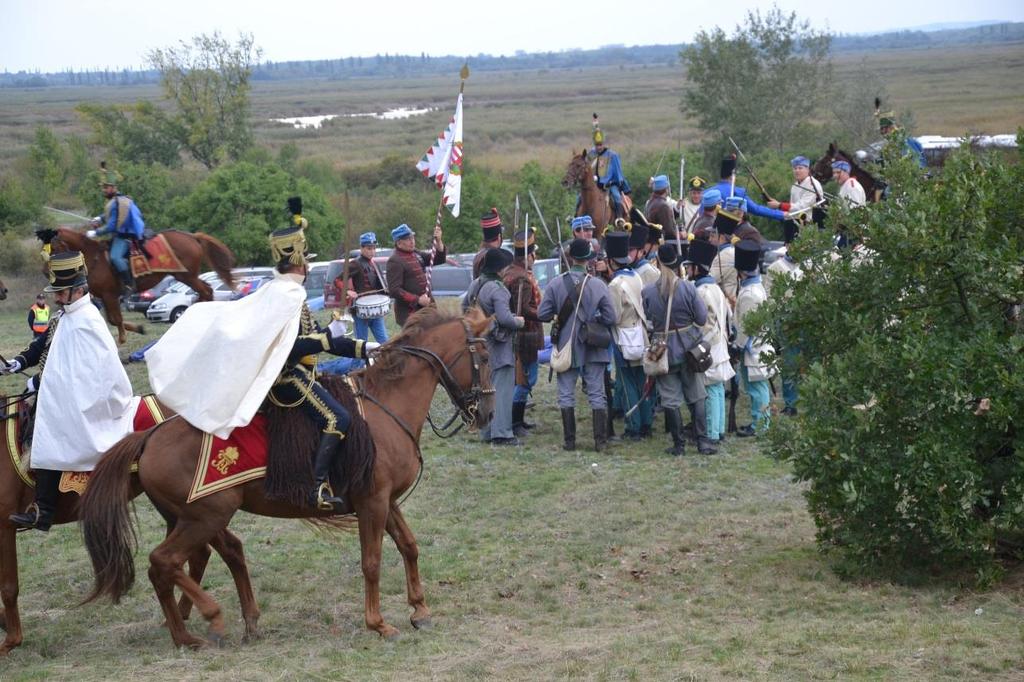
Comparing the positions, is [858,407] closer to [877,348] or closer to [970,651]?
[877,348]

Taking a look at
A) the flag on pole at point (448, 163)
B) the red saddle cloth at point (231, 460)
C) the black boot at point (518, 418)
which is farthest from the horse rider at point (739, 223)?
the red saddle cloth at point (231, 460)

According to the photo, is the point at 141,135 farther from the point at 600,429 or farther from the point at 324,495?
the point at 324,495

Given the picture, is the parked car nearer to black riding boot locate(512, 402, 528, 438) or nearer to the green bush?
black riding boot locate(512, 402, 528, 438)

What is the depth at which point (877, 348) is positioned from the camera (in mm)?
7910

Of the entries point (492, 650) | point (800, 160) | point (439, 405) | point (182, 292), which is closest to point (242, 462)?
point (492, 650)

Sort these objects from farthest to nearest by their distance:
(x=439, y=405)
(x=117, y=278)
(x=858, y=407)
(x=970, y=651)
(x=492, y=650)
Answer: (x=117, y=278) < (x=439, y=405) < (x=858, y=407) < (x=492, y=650) < (x=970, y=651)

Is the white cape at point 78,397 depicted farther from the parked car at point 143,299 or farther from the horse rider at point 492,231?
the parked car at point 143,299

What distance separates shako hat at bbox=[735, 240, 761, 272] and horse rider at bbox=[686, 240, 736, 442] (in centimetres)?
45

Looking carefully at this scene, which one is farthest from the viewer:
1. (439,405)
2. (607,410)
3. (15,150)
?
(15,150)

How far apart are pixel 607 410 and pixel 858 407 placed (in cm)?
559

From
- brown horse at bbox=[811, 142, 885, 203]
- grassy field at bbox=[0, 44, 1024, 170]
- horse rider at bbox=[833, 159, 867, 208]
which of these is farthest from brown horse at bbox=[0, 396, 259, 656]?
grassy field at bbox=[0, 44, 1024, 170]

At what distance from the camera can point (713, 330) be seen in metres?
12.7

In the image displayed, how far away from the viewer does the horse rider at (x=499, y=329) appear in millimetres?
12609

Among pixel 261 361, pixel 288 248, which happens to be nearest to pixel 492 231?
pixel 288 248
